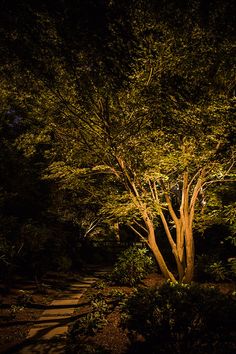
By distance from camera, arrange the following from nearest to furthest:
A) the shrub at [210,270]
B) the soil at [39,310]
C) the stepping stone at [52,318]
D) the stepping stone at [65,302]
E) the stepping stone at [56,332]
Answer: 1. the soil at [39,310]
2. the stepping stone at [56,332]
3. the stepping stone at [52,318]
4. the stepping stone at [65,302]
5. the shrub at [210,270]

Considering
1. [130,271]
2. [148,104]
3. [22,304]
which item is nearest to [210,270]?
[130,271]

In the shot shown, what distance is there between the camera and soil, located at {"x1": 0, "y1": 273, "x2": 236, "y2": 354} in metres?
5.79

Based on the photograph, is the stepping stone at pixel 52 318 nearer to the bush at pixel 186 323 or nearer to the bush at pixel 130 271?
the bush at pixel 186 323

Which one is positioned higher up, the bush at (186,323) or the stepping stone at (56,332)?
the bush at (186,323)

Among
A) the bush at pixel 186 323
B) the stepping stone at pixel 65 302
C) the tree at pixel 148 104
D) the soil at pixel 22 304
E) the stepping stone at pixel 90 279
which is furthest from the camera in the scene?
the stepping stone at pixel 90 279

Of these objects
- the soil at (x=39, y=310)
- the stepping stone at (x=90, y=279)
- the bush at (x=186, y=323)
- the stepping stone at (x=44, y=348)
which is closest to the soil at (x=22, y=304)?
the soil at (x=39, y=310)

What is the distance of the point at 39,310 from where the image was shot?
8.24 meters

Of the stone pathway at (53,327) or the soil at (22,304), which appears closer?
the stone pathway at (53,327)

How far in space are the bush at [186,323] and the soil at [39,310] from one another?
0.88 metres

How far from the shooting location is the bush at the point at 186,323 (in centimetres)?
446

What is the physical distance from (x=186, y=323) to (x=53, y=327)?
3620 millimetres

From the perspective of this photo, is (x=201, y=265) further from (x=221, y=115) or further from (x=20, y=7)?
(x=20, y=7)

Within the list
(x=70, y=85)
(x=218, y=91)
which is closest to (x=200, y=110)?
(x=218, y=91)

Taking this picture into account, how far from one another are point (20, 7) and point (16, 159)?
7856 mm
